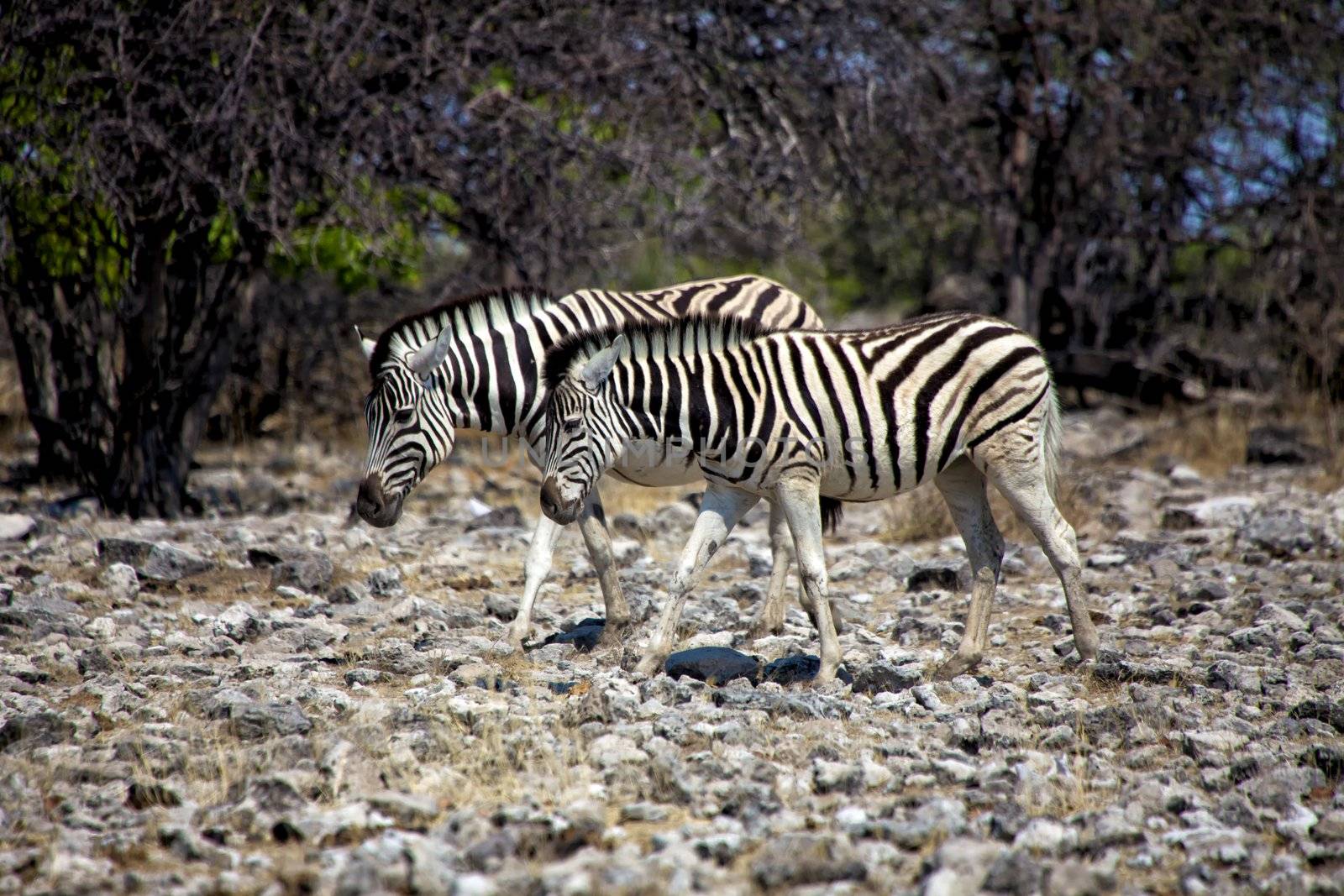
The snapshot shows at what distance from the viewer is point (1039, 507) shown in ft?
21.6

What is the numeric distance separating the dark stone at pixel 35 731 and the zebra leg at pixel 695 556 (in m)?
2.44

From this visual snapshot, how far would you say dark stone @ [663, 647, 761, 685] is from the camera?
6422 mm

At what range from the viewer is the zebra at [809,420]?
6273 mm

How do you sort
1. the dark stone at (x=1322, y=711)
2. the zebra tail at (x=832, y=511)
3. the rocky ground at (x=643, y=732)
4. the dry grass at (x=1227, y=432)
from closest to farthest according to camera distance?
the rocky ground at (x=643, y=732), the dark stone at (x=1322, y=711), the zebra tail at (x=832, y=511), the dry grass at (x=1227, y=432)

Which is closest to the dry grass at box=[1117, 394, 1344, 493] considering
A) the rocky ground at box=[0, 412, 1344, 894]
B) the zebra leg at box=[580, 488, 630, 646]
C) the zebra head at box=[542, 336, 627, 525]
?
the rocky ground at box=[0, 412, 1344, 894]

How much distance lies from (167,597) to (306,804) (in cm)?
419

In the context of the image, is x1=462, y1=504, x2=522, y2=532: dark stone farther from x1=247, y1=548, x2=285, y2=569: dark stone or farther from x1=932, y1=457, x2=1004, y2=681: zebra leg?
x1=932, y1=457, x2=1004, y2=681: zebra leg

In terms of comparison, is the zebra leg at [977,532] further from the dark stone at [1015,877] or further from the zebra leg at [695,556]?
the dark stone at [1015,877]

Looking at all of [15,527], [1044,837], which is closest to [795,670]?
[1044,837]

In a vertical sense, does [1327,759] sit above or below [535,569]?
below

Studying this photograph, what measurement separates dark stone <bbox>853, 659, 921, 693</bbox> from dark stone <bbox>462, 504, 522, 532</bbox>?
5.06 m

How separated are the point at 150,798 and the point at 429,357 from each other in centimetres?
304

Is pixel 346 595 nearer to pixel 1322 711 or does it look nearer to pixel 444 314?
pixel 444 314

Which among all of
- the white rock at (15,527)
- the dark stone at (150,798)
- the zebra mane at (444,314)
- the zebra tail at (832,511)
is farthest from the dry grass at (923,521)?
the dark stone at (150,798)
